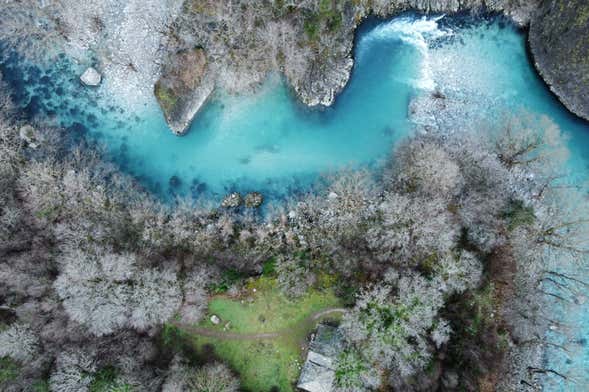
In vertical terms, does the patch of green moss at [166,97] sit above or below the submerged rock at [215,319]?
above

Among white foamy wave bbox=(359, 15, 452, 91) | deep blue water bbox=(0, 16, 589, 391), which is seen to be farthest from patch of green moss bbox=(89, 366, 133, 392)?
white foamy wave bbox=(359, 15, 452, 91)

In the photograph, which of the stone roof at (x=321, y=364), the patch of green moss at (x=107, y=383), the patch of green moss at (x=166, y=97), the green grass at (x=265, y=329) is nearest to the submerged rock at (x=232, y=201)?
the green grass at (x=265, y=329)

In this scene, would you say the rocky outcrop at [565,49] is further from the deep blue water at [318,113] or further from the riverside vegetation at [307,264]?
the riverside vegetation at [307,264]

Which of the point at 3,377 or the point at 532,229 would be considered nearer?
the point at 3,377

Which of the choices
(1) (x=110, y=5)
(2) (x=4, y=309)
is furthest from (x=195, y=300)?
(1) (x=110, y=5)

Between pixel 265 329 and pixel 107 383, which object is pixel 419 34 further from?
pixel 107 383

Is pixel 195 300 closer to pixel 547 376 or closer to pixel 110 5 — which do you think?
pixel 110 5
